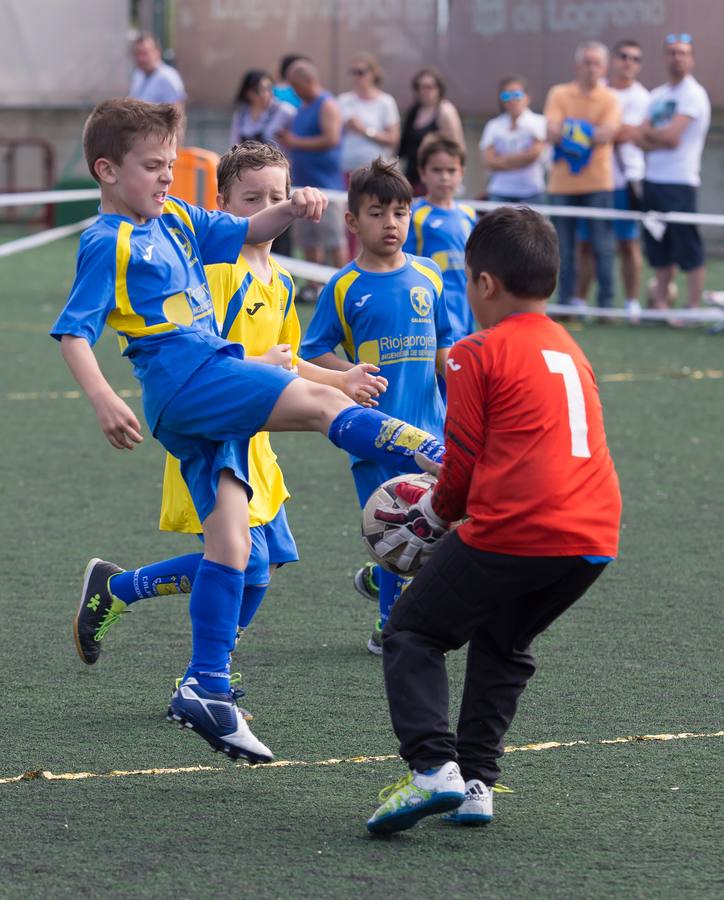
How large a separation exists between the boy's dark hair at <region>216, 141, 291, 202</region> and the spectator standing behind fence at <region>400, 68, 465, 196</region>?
944 cm

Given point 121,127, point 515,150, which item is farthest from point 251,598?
point 515,150

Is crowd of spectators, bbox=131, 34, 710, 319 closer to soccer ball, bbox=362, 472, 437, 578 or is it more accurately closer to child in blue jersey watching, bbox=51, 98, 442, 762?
child in blue jersey watching, bbox=51, 98, 442, 762

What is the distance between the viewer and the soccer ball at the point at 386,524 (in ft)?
12.7

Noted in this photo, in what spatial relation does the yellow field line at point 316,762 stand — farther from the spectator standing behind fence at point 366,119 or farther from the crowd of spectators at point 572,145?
the spectator standing behind fence at point 366,119

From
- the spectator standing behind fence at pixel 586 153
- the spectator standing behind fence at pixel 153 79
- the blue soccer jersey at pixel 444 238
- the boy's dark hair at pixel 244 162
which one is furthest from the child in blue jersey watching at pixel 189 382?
the spectator standing behind fence at pixel 153 79

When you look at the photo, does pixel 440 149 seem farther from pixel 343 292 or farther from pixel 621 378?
pixel 621 378

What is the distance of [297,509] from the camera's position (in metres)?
7.32

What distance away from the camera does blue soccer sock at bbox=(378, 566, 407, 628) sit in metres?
5.24

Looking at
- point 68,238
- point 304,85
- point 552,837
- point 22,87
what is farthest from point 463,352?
point 22,87

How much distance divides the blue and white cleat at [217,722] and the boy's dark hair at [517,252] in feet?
4.22

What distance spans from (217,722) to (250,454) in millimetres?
1003

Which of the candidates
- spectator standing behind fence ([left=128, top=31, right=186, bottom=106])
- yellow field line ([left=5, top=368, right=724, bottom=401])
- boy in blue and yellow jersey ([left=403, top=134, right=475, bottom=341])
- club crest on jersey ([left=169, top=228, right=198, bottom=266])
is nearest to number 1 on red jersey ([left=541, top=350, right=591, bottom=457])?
club crest on jersey ([left=169, top=228, right=198, bottom=266])

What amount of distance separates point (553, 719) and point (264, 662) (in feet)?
3.50

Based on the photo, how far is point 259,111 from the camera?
51.3ft
